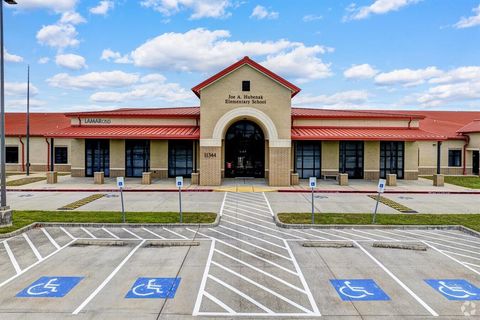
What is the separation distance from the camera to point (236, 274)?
8586 mm

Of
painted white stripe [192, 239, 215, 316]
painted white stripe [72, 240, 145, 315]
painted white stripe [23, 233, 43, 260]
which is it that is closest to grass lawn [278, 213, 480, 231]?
painted white stripe [192, 239, 215, 316]

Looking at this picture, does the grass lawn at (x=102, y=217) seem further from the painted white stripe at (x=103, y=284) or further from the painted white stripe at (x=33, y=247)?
the painted white stripe at (x=103, y=284)

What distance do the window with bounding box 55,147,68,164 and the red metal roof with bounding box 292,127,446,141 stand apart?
23.5 m

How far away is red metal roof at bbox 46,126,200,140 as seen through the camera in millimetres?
25516

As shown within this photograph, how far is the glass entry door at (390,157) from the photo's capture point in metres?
28.6

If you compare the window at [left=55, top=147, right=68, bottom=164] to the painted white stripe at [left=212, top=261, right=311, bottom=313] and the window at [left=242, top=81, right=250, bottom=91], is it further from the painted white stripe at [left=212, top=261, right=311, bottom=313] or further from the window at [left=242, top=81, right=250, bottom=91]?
the painted white stripe at [left=212, top=261, right=311, bottom=313]

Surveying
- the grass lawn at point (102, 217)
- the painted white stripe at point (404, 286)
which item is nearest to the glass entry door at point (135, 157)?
the grass lawn at point (102, 217)

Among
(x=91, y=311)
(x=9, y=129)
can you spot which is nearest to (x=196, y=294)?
(x=91, y=311)

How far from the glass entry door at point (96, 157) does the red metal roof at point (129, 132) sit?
1478 millimetres

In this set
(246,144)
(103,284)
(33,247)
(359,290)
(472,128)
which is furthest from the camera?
(472,128)

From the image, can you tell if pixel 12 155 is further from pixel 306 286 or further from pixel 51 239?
pixel 306 286

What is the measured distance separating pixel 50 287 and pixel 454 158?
37836mm

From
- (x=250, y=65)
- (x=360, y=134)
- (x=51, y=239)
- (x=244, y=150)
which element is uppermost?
(x=250, y=65)

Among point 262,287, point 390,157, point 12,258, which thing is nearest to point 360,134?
point 390,157
